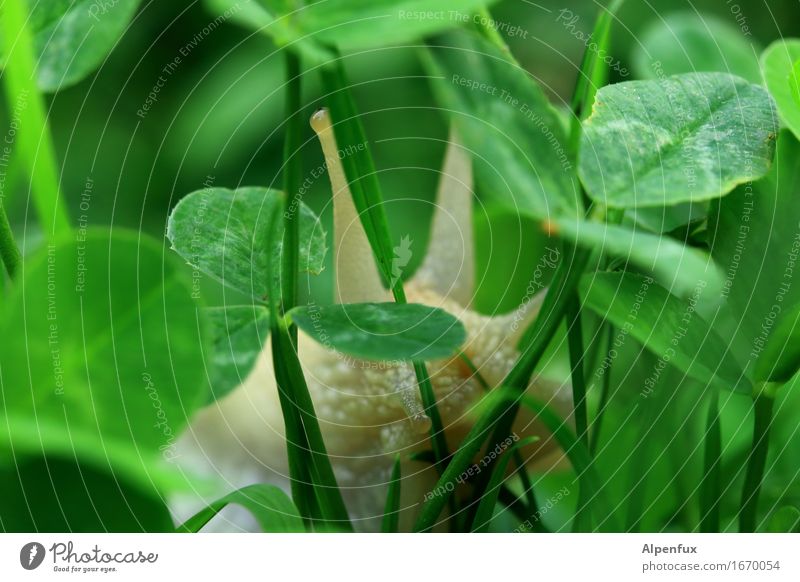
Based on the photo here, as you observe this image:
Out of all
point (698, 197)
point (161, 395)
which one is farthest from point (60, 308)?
point (698, 197)

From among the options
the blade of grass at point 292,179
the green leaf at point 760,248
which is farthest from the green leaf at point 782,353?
the blade of grass at point 292,179

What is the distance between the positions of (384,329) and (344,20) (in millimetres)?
60

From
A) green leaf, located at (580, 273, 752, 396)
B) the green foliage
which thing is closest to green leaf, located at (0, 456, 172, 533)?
the green foliage

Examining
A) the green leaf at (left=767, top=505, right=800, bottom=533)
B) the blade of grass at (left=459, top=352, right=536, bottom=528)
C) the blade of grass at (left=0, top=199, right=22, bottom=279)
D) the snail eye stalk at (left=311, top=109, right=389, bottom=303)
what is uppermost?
the blade of grass at (left=0, top=199, right=22, bottom=279)

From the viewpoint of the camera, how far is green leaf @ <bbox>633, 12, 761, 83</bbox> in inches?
9.2

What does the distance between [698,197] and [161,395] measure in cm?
11

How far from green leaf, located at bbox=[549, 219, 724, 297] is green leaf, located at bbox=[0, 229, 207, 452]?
8 centimetres

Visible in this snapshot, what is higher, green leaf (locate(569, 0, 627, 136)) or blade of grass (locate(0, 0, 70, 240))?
blade of grass (locate(0, 0, 70, 240))

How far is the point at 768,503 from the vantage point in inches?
8.6

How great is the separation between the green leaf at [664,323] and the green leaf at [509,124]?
19 mm

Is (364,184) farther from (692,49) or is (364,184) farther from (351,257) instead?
(692,49)

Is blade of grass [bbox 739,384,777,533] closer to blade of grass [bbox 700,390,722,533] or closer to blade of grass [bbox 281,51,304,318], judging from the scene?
blade of grass [bbox 700,390,722,533]

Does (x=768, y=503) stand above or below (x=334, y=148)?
below

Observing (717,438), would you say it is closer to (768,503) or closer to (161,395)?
(768,503)
